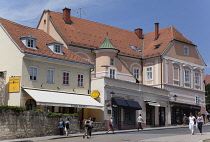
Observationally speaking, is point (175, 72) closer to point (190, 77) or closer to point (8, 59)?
point (190, 77)

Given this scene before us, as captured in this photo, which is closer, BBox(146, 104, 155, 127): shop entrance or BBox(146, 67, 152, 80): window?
BBox(146, 104, 155, 127): shop entrance

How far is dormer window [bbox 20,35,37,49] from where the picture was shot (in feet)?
121

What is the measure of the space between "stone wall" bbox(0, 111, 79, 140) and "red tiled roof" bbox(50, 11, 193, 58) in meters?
16.4

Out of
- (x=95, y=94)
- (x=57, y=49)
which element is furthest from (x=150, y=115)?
(x=57, y=49)

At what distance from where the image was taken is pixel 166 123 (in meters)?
49.9

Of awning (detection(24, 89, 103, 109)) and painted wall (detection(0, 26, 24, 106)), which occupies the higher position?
painted wall (detection(0, 26, 24, 106))

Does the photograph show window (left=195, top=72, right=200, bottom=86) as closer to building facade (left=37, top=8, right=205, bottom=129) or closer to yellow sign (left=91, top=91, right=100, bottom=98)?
building facade (left=37, top=8, right=205, bottom=129)

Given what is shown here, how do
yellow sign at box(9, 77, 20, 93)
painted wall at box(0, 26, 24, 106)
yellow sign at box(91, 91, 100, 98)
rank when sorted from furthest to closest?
yellow sign at box(91, 91, 100, 98) < painted wall at box(0, 26, 24, 106) < yellow sign at box(9, 77, 20, 93)

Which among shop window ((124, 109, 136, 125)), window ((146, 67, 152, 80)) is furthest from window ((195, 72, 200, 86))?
shop window ((124, 109, 136, 125))

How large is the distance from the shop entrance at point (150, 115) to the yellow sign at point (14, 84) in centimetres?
1778

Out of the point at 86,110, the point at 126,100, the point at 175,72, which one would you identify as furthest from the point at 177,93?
the point at 86,110

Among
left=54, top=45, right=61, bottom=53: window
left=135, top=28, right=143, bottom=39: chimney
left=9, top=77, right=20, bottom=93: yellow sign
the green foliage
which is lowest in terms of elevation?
the green foliage

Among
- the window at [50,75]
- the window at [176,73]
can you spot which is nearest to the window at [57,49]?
the window at [50,75]

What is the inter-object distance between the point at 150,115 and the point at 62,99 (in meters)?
15.3
